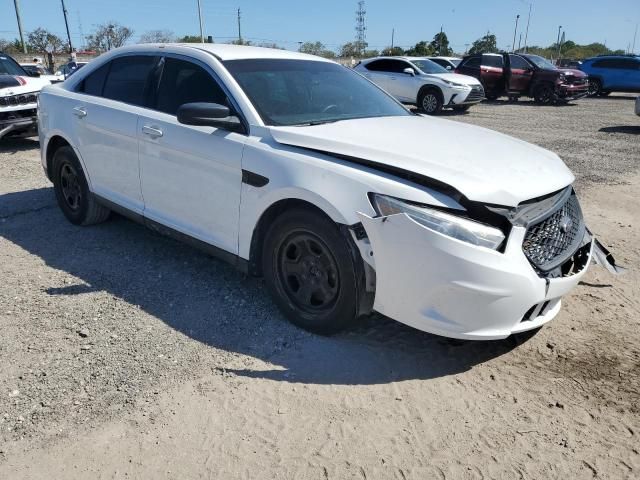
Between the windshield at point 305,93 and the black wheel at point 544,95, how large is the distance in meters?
18.0

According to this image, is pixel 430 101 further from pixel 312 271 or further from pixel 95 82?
pixel 312 271

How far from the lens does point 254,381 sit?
124 inches

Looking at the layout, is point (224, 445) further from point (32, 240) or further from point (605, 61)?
point (605, 61)

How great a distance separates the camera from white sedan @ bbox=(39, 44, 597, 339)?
294cm

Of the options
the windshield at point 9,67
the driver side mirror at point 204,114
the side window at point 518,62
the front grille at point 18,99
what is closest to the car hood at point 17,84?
Answer: the front grille at point 18,99

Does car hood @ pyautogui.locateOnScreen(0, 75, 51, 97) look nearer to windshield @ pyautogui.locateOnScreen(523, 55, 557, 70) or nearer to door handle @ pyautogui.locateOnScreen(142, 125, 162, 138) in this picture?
door handle @ pyautogui.locateOnScreen(142, 125, 162, 138)

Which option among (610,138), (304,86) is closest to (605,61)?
(610,138)

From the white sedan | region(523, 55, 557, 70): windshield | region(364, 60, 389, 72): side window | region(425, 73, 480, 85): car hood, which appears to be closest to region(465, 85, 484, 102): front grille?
region(425, 73, 480, 85): car hood

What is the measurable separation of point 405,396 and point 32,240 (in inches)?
156

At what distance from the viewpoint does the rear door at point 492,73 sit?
20.5m

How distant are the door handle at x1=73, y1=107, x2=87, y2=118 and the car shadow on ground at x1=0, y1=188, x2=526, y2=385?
3.64 ft

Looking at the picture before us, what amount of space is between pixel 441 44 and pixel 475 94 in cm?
→ 6003

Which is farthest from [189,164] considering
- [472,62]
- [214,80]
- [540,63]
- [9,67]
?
[540,63]

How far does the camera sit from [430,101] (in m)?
17.0
